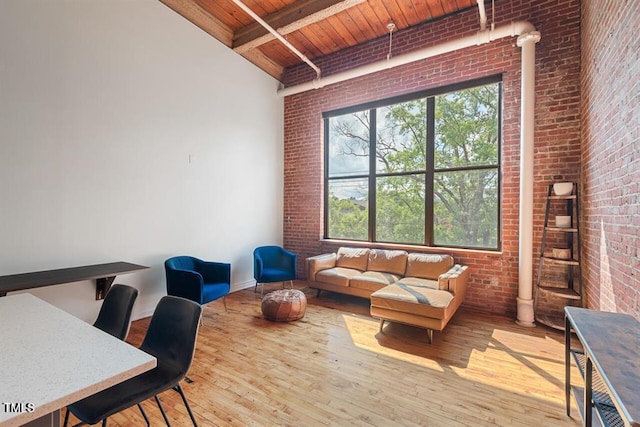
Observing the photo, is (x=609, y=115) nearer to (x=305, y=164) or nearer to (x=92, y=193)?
(x=305, y=164)

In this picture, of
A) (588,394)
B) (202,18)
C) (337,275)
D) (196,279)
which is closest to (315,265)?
(337,275)

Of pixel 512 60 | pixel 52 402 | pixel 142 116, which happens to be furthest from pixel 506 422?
pixel 142 116

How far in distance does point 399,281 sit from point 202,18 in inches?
178

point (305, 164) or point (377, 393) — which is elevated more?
point (305, 164)

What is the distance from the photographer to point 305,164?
18.1 ft

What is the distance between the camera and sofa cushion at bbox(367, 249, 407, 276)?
423 cm

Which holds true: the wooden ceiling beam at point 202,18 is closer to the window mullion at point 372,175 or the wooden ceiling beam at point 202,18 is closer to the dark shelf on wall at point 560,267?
the window mullion at point 372,175

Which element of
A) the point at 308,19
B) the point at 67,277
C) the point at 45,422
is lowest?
the point at 45,422

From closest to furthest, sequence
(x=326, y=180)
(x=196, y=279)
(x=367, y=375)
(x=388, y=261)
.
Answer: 1. (x=367, y=375)
2. (x=196, y=279)
3. (x=388, y=261)
4. (x=326, y=180)

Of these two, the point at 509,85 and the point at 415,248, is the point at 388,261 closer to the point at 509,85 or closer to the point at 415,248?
the point at 415,248

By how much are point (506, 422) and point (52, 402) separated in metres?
2.34

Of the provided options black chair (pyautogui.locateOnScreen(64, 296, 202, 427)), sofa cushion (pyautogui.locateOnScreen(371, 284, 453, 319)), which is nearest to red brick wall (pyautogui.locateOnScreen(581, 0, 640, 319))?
sofa cushion (pyautogui.locateOnScreen(371, 284, 453, 319))

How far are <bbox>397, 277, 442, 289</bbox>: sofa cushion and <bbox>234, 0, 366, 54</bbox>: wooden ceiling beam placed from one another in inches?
139

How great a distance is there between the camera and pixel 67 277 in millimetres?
2572
